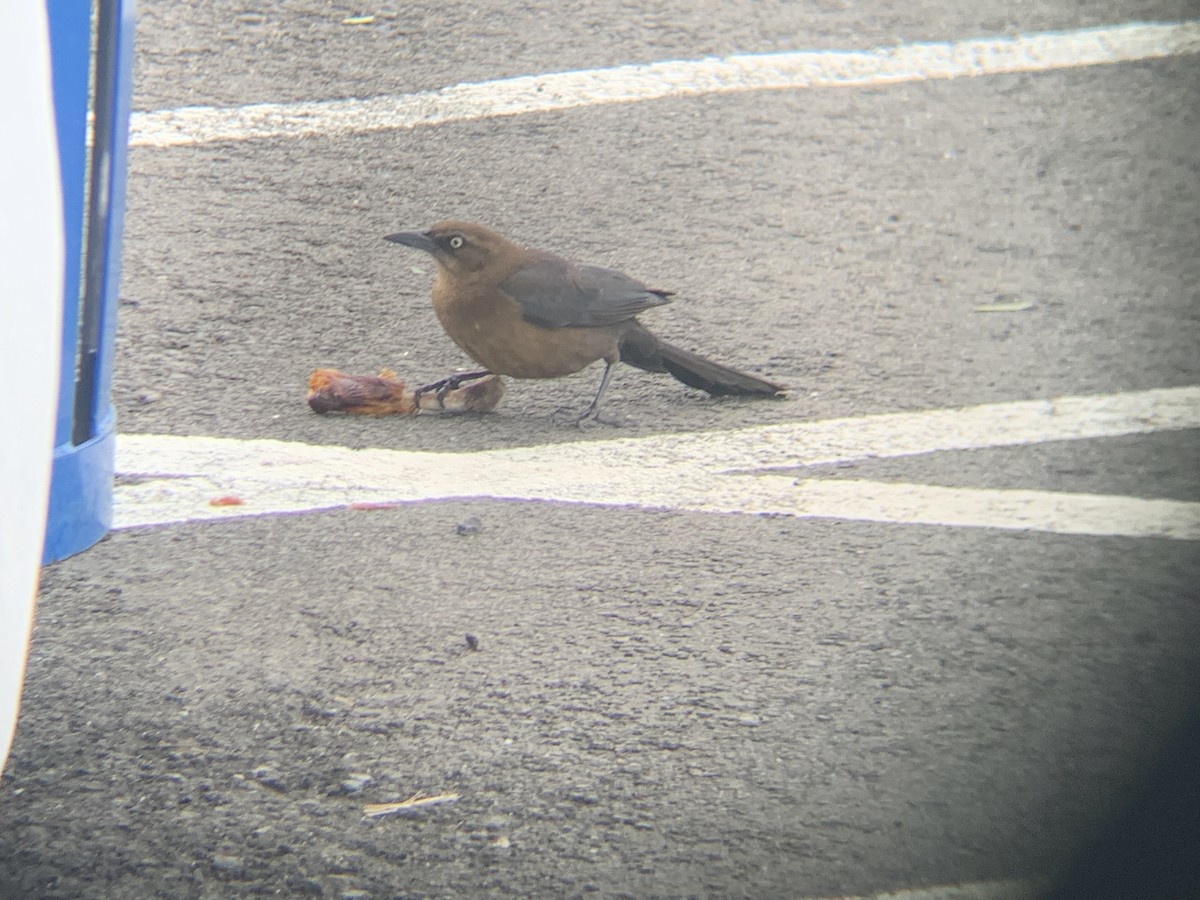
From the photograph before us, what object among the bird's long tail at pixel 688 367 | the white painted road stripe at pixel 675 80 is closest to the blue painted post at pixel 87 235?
the bird's long tail at pixel 688 367

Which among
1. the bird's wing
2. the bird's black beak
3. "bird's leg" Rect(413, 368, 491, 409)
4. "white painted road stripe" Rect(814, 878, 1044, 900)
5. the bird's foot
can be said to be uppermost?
the bird's black beak

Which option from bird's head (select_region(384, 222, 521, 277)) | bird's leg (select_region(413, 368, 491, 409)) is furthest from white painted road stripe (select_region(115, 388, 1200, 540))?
bird's head (select_region(384, 222, 521, 277))

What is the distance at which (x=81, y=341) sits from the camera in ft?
10.6

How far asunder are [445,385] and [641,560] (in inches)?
52.7

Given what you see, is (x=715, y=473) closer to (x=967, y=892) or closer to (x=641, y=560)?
(x=641, y=560)

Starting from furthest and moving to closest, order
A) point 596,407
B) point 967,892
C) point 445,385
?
point 596,407
point 445,385
point 967,892

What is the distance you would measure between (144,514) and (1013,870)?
229 cm

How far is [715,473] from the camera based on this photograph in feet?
13.4

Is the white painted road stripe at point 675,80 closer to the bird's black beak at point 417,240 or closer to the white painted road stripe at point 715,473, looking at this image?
the bird's black beak at point 417,240

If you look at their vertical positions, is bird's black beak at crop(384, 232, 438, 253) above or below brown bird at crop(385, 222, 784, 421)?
above

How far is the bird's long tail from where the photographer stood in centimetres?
459

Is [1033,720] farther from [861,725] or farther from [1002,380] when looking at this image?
[1002,380]

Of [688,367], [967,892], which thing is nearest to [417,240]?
[688,367]

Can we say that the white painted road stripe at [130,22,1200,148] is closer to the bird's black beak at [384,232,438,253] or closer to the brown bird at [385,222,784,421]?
the bird's black beak at [384,232,438,253]
